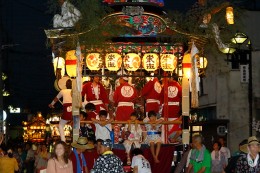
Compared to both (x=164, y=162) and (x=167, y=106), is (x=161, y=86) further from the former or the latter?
(x=164, y=162)

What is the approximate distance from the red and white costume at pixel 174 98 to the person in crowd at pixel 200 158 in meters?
5.39

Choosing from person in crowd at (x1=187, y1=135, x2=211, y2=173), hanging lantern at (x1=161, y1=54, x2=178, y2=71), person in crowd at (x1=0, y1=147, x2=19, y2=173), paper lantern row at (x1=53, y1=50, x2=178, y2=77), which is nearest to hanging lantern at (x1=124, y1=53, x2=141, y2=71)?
paper lantern row at (x1=53, y1=50, x2=178, y2=77)

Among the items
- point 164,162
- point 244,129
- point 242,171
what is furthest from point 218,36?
point 244,129

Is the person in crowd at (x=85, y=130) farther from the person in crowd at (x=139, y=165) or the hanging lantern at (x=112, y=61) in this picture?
the person in crowd at (x=139, y=165)

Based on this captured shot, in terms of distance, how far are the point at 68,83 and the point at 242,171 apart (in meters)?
9.67

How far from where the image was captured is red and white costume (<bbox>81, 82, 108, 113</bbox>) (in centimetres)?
2030

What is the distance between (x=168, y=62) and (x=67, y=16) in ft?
12.3

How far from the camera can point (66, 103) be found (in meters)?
20.3

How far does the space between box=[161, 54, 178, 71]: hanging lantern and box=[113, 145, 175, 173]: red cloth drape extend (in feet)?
9.29

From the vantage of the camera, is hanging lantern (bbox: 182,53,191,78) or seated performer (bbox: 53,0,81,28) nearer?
seated performer (bbox: 53,0,81,28)

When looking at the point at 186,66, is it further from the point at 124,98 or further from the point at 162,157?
the point at 162,157

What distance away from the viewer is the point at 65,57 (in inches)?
783

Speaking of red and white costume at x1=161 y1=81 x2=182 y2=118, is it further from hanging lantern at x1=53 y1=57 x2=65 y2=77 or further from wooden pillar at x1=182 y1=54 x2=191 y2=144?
hanging lantern at x1=53 y1=57 x2=65 y2=77

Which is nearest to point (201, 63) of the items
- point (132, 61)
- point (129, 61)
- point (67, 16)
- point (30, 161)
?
point (132, 61)
